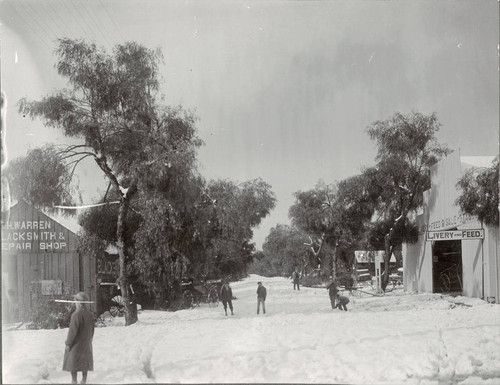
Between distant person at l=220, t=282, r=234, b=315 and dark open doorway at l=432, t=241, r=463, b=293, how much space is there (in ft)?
7.47

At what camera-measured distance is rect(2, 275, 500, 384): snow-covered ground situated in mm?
5324

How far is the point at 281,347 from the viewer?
18.1ft

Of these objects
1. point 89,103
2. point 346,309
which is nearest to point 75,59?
point 89,103

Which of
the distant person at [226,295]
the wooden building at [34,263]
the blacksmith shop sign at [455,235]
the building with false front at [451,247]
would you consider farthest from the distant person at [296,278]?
the wooden building at [34,263]

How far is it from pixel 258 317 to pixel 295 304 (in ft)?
1.36

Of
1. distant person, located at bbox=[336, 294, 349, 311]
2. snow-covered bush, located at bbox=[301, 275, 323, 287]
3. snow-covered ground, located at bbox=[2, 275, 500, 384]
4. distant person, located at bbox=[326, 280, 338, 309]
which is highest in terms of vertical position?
snow-covered bush, located at bbox=[301, 275, 323, 287]

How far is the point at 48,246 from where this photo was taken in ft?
19.0

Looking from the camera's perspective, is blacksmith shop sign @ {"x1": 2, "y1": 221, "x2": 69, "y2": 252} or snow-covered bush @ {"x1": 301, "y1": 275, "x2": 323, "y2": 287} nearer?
blacksmith shop sign @ {"x1": 2, "y1": 221, "x2": 69, "y2": 252}

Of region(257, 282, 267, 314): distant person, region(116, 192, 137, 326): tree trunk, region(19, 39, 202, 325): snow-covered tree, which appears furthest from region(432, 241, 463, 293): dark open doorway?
region(116, 192, 137, 326): tree trunk

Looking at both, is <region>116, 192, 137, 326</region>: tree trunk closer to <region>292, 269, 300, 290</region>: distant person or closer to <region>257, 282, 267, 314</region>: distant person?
<region>257, 282, 267, 314</region>: distant person

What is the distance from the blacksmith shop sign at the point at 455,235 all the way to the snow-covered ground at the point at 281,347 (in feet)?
2.30

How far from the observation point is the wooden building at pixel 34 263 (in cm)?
568

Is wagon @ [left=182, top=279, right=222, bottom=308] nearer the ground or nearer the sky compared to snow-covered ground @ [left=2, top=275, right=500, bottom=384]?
nearer the sky

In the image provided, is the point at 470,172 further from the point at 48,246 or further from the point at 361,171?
the point at 48,246
